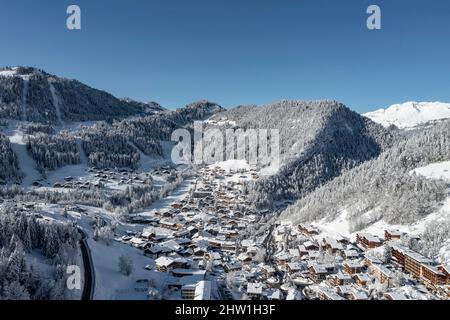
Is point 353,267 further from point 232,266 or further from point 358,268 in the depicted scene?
point 232,266

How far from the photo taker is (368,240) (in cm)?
8219

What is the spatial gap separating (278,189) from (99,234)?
110330 mm

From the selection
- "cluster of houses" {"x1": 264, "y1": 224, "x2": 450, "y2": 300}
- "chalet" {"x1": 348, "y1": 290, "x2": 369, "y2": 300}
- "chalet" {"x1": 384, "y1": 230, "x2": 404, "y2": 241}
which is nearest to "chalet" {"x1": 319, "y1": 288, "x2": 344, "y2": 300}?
"cluster of houses" {"x1": 264, "y1": 224, "x2": 450, "y2": 300}

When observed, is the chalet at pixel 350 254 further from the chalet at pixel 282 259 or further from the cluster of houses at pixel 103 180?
the cluster of houses at pixel 103 180

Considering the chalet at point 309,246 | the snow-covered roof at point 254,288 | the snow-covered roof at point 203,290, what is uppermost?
the snow-covered roof at point 203,290

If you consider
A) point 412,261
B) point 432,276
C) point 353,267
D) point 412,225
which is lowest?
point 353,267

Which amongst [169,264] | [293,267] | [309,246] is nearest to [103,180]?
[169,264]

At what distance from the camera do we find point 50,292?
46.5 metres

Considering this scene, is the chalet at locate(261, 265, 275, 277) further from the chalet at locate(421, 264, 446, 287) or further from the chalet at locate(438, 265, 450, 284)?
the chalet at locate(438, 265, 450, 284)

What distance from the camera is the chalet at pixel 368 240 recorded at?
8069cm

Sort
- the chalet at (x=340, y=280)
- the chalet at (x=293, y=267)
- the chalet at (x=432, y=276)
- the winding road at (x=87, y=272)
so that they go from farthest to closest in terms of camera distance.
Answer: the chalet at (x=293, y=267) → the chalet at (x=340, y=280) → the chalet at (x=432, y=276) → the winding road at (x=87, y=272)

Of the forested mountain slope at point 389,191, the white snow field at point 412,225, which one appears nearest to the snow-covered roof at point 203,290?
the white snow field at point 412,225
